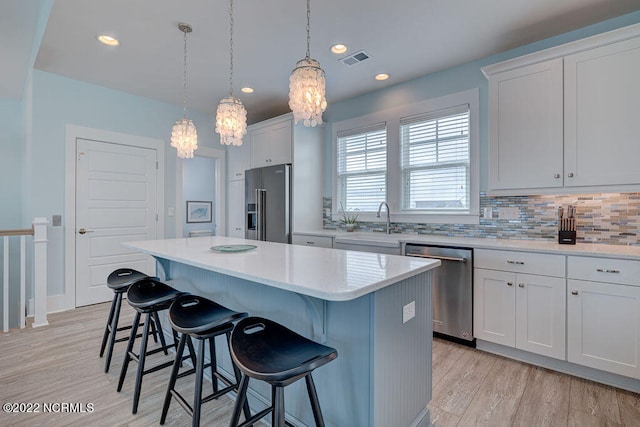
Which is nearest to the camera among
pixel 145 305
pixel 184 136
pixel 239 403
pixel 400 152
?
pixel 239 403

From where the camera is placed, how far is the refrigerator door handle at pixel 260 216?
4231 mm

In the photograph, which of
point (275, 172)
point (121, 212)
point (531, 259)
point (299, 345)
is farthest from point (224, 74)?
point (531, 259)

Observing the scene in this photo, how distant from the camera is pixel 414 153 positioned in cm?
358

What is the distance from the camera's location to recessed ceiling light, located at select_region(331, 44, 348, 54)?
282cm

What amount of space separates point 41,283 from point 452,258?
4116 mm

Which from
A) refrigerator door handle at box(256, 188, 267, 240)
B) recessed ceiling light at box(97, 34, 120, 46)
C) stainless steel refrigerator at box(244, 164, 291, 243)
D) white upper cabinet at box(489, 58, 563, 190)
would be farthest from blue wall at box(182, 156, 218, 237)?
white upper cabinet at box(489, 58, 563, 190)

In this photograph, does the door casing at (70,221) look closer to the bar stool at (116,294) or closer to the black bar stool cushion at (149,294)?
the bar stool at (116,294)

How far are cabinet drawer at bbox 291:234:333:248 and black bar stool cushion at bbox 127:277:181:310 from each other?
1855 mm

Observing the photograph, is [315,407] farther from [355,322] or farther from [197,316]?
[197,316]

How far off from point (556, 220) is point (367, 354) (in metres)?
2.38

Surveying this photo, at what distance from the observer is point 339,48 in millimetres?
2859

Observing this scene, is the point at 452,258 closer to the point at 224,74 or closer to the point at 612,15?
the point at 612,15

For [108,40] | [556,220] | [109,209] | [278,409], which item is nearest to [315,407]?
[278,409]

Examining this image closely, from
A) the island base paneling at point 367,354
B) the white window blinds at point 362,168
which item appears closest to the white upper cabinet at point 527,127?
the white window blinds at point 362,168
